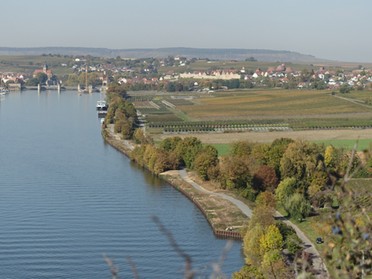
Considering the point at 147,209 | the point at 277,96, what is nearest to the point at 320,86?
the point at 277,96

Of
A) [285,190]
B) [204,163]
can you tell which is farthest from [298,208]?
[204,163]

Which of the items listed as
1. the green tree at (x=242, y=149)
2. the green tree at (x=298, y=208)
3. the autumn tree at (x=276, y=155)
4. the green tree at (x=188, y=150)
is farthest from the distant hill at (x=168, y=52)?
the green tree at (x=298, y=208)

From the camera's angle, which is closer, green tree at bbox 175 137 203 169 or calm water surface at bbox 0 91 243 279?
calm water surface at bbox 0 91 243 279

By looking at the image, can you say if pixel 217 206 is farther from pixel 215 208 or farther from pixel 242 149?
pixel 242 149

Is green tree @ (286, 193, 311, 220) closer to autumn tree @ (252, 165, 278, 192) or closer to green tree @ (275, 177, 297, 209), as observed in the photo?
green tree @ (275, 177, 297, 209)

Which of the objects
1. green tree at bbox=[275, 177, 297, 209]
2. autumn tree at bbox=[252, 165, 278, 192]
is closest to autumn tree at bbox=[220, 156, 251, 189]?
autumn tree at bbox=[252, 165, 278, 192]

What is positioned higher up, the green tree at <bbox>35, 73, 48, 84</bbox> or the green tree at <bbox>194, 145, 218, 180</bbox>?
the green tree at <bbox>194, 145, 218, 180</bbox>
